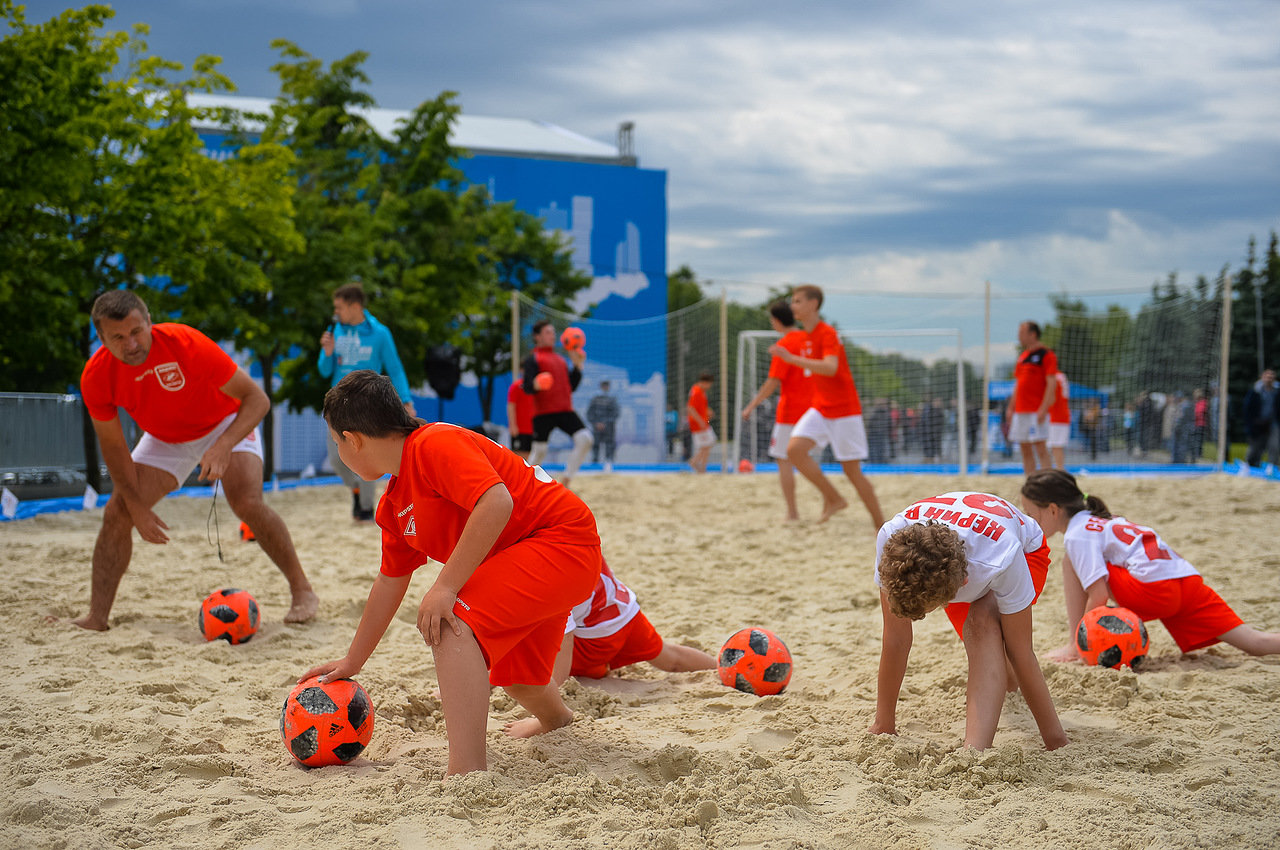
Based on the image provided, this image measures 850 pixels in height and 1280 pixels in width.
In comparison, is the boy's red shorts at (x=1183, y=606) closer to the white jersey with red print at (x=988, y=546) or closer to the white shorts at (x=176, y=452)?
the white jersey with red print at (x=988, y=546)

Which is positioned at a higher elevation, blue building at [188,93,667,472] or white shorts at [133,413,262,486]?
blue building at [188,93,667,472]

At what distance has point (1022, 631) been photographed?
9.77 feet

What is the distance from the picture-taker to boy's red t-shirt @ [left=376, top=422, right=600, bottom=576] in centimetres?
267

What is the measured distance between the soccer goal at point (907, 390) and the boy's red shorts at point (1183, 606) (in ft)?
39.4

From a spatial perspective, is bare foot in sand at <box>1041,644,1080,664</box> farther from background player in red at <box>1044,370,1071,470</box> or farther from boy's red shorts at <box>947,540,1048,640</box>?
background player in red at <box>1044,370,1071,470</box>

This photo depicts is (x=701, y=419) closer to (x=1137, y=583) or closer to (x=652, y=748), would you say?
(x=1137, y=583)

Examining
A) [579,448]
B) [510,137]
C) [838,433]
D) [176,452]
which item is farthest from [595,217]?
[176,452]

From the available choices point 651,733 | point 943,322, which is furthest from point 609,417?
point 651,733

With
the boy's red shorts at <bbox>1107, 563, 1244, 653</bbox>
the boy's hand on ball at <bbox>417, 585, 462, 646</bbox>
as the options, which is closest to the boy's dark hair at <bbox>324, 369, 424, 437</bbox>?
the boy's hand on ball at <bbox>417, 585, 462, 646</bbox>

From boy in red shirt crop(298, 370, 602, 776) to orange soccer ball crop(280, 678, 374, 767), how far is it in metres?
0.08

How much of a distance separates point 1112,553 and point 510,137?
32206mm

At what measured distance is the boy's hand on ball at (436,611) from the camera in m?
2.61

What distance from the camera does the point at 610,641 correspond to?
12.4 feet

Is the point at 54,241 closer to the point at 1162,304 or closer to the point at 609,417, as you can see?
the point at 609,417
